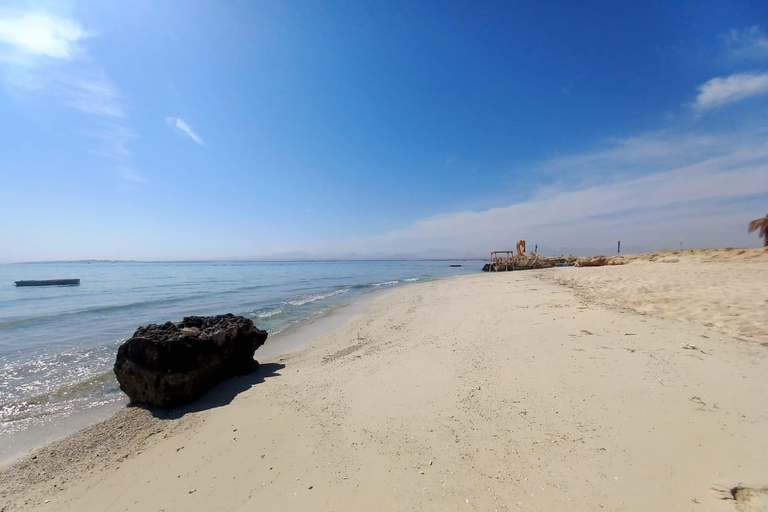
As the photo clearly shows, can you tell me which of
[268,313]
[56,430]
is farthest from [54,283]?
[56,430]

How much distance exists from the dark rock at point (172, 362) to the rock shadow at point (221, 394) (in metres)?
0.12

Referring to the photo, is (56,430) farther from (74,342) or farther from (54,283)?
(54,283)

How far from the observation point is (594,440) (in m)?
2.97

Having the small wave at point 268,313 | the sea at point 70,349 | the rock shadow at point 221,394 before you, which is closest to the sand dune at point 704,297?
the rock shadow at point 221,394

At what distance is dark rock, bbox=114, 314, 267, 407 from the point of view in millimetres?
5180

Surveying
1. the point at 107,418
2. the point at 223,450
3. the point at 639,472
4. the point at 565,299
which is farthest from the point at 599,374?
the point at 107,418

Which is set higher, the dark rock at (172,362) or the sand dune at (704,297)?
the sand dune at (704,297)

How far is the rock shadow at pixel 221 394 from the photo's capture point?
16.4 feet

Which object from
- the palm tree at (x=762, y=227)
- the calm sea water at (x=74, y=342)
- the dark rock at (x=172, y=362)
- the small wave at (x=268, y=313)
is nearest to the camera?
the dark rock at (x=172, y=362)

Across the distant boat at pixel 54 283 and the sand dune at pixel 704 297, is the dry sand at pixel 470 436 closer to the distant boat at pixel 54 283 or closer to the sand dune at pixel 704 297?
the sand dune at pixel 704 297

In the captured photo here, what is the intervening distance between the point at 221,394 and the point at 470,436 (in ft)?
15.1

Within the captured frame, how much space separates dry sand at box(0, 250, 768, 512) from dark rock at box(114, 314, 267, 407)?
0.36 m

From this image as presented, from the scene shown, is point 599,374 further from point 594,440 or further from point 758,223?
point 758,223

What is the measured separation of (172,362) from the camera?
527cm
